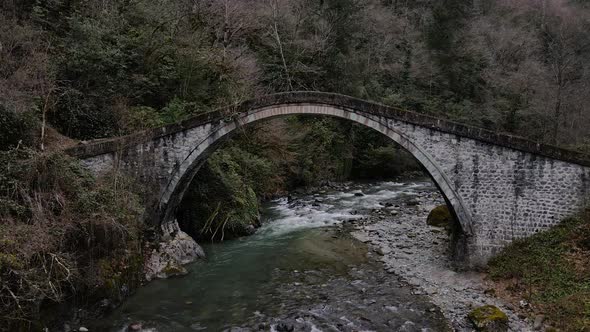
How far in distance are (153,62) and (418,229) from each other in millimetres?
13025

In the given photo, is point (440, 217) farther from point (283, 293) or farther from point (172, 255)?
point (172, 255)

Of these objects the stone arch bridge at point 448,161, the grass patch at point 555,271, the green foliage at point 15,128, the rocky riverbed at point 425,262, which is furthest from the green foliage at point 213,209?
the grass patch at point 555,271

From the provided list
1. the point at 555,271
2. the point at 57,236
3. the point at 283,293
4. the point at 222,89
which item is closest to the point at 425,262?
the point at 555,271

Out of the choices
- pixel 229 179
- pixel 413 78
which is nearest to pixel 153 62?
pixel 229 179

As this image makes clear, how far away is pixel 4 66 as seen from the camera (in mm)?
12828

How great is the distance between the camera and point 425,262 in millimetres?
13805

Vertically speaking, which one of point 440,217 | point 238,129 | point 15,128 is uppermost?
point 238,129

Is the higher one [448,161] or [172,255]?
[448,161]

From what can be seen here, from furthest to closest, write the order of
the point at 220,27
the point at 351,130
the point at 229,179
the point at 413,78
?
1. the point at 413,78
2. the point at 351,130
3. the point at 220,27
4. the point at 229,179

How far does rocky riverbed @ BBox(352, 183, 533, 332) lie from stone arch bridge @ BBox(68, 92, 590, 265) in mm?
1048

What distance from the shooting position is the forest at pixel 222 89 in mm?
9641

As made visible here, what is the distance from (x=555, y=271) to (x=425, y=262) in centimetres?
383

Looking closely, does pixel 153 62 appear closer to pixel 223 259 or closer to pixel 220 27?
pixel 220 27

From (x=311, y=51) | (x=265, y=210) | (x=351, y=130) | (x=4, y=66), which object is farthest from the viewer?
(x=351, y=130)
